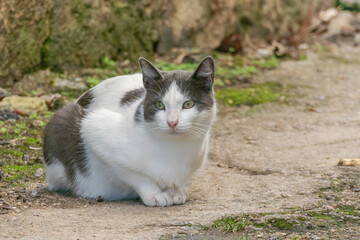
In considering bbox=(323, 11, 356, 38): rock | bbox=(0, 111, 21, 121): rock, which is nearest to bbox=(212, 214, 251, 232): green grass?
bbox=(0, 111, 21, 121): rock

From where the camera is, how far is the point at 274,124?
5.83 m

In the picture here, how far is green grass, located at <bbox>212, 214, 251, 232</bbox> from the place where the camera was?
3117mm

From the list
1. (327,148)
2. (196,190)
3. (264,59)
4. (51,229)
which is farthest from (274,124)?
(51,229)

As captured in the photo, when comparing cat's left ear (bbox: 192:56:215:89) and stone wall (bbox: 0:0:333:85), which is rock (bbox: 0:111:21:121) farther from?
cat's left ear (bbox: 192:56:215:89)

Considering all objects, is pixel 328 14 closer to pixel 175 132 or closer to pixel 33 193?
pixel 175 132

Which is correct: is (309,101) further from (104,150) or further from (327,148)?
(104,150)

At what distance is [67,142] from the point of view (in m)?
3.92

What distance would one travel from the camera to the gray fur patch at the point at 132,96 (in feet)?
12.7

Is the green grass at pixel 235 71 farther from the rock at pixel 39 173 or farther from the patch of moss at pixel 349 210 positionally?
the patch of moss at pixel 349 210

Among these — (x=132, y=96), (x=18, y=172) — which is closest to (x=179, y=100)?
(x=132, y=96)

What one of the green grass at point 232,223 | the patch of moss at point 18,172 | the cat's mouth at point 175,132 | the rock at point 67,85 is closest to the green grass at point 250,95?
the rock at point 67,85

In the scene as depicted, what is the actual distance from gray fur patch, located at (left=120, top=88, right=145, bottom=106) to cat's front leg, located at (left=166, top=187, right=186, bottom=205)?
635 mm

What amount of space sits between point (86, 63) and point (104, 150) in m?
3.03

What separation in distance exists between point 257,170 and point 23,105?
2259 mm
